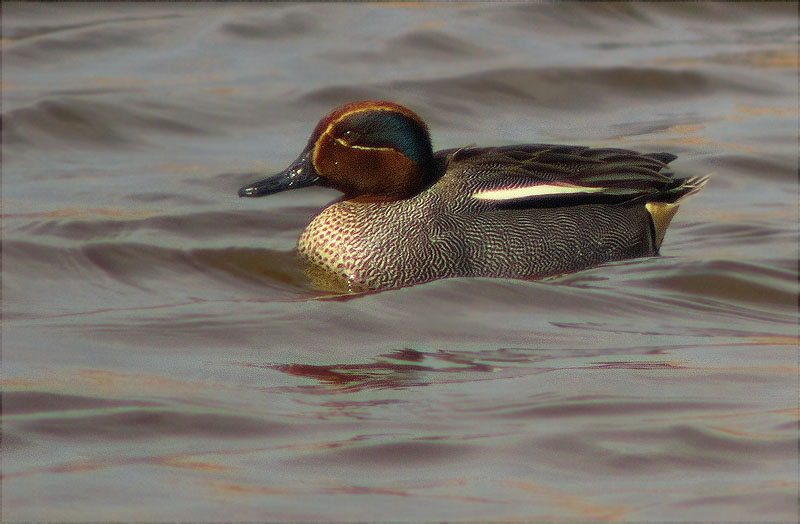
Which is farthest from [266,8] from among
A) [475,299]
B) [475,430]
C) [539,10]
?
[475,430]

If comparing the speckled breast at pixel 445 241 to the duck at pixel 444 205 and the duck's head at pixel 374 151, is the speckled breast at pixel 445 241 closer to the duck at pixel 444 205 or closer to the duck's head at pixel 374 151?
the duck at pixel 444 205

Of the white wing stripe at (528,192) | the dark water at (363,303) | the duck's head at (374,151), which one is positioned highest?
the duck's head at (374,151)

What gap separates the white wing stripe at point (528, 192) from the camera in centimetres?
701

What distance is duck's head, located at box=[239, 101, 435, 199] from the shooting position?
708 centimetres

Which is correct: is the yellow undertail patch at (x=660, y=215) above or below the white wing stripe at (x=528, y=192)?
below

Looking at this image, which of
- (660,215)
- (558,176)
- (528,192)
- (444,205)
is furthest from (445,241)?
(660,215)

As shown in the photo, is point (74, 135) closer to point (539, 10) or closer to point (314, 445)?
point (539, 10)

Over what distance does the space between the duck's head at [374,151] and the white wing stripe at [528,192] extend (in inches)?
12.9

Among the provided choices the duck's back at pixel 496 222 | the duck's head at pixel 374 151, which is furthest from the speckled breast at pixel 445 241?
the duck's head at pixel 374 151

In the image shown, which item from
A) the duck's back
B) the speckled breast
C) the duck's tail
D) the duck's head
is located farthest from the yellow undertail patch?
the duck's head

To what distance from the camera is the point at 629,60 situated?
38.6ft

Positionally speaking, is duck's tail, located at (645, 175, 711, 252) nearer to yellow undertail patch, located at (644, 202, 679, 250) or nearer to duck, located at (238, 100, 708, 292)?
yellow undertail patch, located at (644, 202, 679, 250)

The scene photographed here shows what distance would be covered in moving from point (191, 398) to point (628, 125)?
599 centimetres

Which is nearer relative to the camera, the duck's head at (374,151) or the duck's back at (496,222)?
the duck's back at (496,222)
